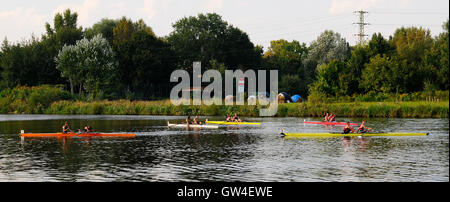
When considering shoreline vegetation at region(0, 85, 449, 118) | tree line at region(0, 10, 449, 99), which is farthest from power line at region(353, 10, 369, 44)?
shoreline vegetation at region(0, 85, 449, 118)

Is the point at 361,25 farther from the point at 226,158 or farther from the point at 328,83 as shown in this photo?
the point at 226,158

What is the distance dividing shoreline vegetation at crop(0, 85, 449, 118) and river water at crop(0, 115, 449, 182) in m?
15.4

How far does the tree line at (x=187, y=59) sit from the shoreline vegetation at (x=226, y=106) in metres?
3.14

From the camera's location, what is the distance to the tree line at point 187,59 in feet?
260

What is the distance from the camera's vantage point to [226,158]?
32.1 metres

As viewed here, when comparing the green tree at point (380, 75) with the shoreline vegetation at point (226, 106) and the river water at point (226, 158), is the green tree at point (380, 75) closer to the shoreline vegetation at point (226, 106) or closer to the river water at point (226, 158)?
the shoreline vegetation at point (226, 106)

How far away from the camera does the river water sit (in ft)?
85.4

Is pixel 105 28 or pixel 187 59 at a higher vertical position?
pixel 105 28

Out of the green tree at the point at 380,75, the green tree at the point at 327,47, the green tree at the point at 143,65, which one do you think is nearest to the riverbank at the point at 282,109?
the green tree at the point at 380,75

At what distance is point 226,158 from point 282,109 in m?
38.3

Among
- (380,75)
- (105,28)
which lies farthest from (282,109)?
(105,28)

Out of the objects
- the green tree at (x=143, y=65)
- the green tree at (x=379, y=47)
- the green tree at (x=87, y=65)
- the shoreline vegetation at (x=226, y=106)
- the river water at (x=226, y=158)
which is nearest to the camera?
the river water at (x=226, y=158)

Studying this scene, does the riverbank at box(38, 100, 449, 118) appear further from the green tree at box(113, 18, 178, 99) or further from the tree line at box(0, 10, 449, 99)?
the green tree at box(113, 18, 178, 99)

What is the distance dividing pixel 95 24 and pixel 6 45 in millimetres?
30663
